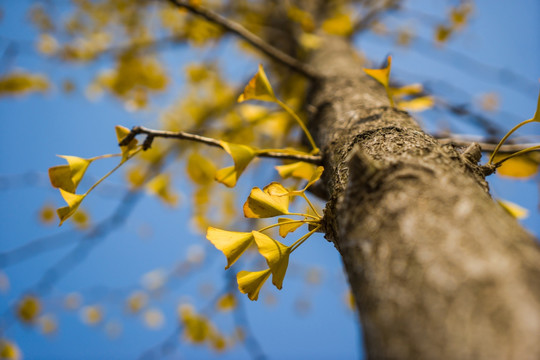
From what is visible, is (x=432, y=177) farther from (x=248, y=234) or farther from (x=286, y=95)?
(x=286, y=95)

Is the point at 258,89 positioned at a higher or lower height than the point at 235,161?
higher

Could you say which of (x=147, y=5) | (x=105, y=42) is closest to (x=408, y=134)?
(x=147, y=5)

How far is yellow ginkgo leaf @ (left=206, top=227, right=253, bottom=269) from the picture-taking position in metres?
0.37

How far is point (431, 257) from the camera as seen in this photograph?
22cm

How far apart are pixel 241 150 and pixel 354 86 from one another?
457mm

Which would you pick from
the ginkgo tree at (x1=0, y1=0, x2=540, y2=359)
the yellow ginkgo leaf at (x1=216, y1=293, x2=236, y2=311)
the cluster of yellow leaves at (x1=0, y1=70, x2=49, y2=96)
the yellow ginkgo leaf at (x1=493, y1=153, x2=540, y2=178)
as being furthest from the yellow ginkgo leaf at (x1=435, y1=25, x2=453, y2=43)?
the cluster of yellow leaves at (x1=0, y1=70, x2=49, y2=96)

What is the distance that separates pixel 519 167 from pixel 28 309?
2.20m

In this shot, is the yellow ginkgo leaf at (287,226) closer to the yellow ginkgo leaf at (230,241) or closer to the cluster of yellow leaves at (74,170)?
the yellow ginkgo leaf at (230,241)

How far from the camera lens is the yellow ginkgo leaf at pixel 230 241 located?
14.7 inches

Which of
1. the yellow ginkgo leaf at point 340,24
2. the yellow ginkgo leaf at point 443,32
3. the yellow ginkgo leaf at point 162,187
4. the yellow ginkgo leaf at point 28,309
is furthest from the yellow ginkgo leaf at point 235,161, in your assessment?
the yellow ginkgo leaf at point 28,309

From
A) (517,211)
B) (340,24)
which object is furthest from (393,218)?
(340,24)

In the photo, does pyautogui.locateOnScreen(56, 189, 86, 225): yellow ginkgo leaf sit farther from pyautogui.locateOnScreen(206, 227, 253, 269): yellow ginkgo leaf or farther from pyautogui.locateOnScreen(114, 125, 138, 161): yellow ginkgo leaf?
pyautogui.locateOnScreen(206, 227, 253, 269): yellow ginkgo leaf

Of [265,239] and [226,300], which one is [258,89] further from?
[226,300]

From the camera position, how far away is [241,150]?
0.39 metres
